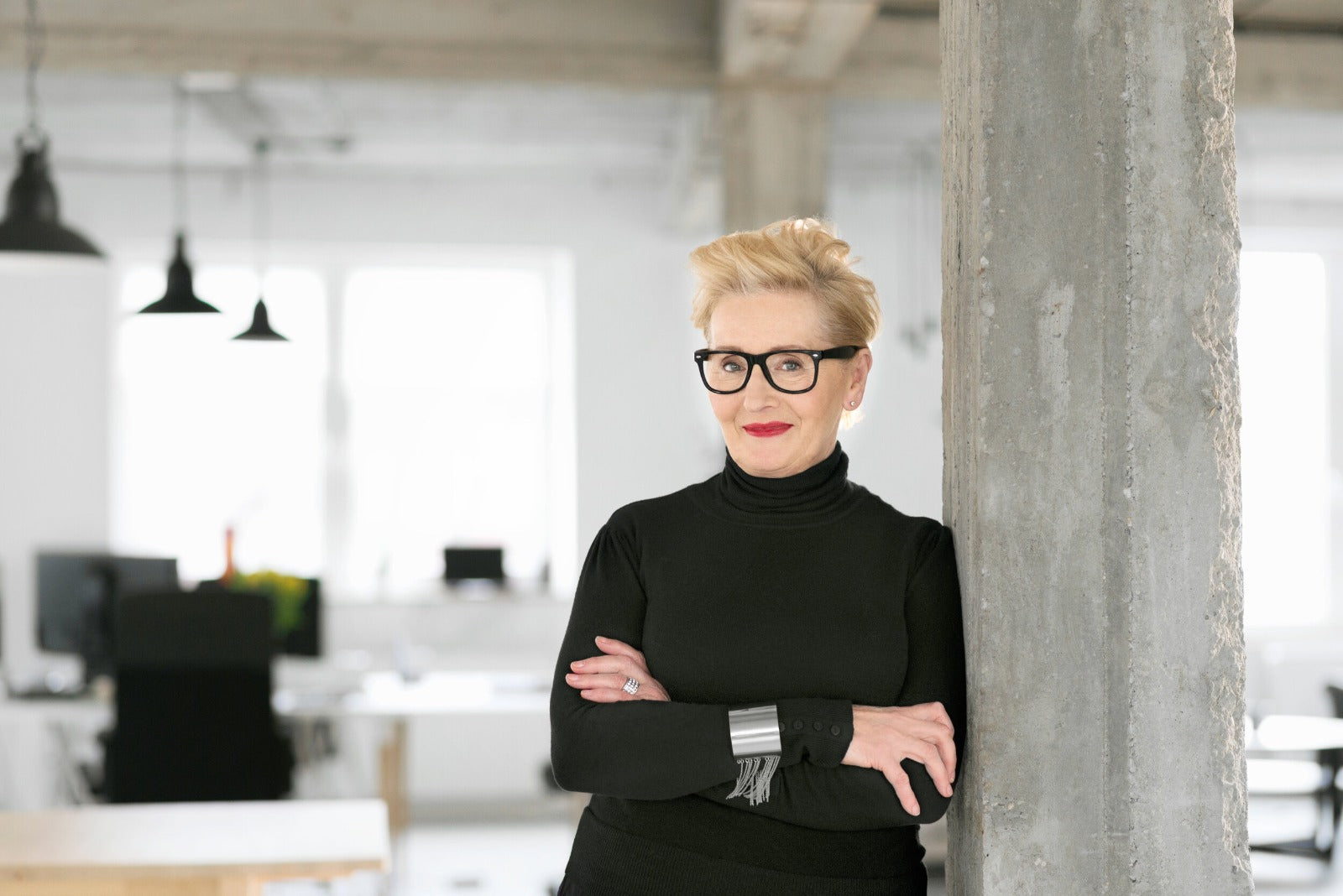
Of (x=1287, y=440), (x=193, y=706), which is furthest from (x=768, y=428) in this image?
(x=1287, y=440)

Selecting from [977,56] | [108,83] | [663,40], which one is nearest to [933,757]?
[977,56]

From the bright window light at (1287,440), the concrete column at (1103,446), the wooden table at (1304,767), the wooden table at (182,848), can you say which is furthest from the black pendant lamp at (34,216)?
the bright window light at (1287,440)

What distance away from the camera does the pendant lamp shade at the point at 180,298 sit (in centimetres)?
492

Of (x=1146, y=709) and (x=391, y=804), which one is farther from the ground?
(x=1146, y=709)

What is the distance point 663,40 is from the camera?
504cm

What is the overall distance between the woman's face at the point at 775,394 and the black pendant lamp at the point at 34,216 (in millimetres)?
3042

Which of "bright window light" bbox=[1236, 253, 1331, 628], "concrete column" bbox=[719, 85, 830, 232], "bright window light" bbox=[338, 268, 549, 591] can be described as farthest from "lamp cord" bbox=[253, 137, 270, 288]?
"bright window light" bbox=[1236, 253, 1331, 628]

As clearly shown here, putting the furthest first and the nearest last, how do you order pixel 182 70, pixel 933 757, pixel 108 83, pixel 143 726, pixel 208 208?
pixel 208 208 → pixel 108 83 → pixel 182 70 → pixel 143 726 → pixel 933 757

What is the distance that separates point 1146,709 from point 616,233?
21.4ft

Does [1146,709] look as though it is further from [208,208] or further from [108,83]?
[208,208]

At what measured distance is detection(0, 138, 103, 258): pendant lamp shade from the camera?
403 cm

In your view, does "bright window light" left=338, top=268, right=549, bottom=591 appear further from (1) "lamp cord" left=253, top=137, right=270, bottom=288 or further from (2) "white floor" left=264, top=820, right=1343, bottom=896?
(2) "white floor" left=264, top=820, right=1343, bottom=896

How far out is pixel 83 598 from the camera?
5984mm

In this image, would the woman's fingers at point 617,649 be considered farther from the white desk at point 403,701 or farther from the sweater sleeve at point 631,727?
the white desk at point 403,701
